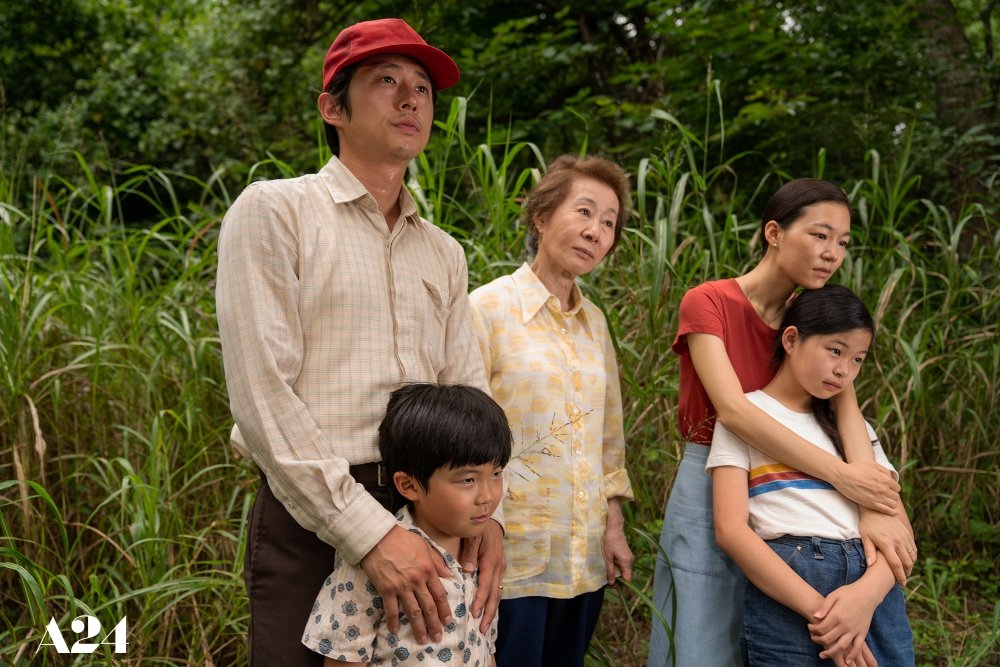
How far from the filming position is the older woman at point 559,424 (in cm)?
194

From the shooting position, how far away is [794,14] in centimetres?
516

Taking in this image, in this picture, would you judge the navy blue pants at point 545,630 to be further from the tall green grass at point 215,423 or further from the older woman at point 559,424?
the tall green grass at point 215,423

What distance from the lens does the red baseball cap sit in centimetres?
164

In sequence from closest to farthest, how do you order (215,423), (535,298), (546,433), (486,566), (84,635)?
1. (486,566)
2. (546,433)
3. (535,298)
4. (84,635)
5. (215,423)

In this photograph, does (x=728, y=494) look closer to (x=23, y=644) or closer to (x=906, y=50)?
(x=23, y=644)

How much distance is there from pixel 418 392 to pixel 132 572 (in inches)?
57.3

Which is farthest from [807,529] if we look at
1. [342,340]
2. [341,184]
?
[341,184]

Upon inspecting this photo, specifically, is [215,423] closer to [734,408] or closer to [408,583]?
[408,583]

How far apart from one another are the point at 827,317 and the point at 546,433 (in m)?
0.68

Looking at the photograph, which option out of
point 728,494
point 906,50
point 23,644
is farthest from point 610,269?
point 906,50

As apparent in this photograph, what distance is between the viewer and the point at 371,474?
5.20 feet

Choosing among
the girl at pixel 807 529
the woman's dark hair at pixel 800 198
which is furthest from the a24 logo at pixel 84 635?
the woman's dark hair at pixel 800 198

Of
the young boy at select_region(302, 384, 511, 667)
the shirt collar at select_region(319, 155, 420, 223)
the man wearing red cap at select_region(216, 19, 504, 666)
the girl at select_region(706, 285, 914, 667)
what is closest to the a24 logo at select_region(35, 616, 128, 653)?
the man wearing red cap at select_region(216, 19, 504, 666)

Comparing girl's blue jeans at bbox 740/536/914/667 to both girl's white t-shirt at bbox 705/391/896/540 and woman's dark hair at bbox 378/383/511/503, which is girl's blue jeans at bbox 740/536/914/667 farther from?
woman's dark hair at bbox 378/383/511/503
